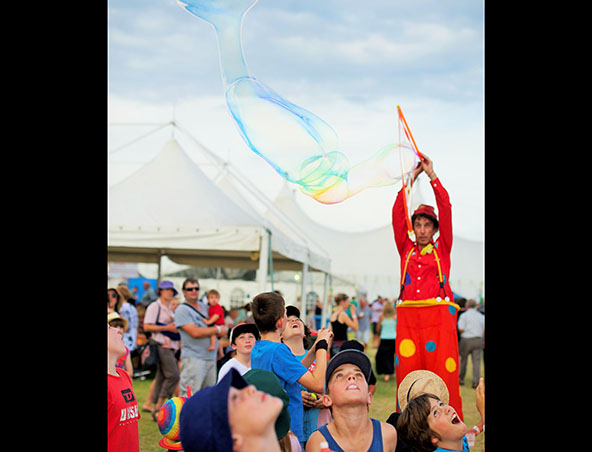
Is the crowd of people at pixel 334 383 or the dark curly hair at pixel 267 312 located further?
the dark curly hair at pixel 267 312

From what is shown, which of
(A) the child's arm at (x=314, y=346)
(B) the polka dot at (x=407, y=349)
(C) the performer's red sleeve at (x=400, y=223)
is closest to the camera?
(A) the child's arm at (x=314, y=346)

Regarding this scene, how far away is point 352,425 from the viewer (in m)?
2.56

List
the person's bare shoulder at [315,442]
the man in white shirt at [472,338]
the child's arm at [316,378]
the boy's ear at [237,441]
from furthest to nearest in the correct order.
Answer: the man in white shirt at [472,338], the child's arm at [316,378], the person's bare shoulder at [315,442], the boy's ear at [237,441]

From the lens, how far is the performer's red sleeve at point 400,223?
4.47 metres

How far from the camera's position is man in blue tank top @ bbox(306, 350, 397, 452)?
2557mm

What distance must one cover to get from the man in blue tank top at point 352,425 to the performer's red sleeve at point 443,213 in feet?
6.17

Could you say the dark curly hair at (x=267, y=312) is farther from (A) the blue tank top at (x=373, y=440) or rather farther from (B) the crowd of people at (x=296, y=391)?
(A) the blue tank top at (x=373, y=440)

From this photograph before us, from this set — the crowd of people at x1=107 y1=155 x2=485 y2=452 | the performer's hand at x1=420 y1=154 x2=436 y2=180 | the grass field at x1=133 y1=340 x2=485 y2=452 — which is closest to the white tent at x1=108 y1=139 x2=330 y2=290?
the grass field at x1=133 y1=340 x2=485 y2=452

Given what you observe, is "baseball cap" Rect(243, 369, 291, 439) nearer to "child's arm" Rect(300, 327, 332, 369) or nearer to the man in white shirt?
"child's arm" Rect(300, 327, 332, 369)

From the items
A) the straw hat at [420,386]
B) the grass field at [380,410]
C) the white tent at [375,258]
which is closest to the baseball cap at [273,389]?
the straw hat at [420,386]

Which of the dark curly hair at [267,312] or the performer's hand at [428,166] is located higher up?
the performer's hand at [428,166]

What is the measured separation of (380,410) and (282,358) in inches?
213
